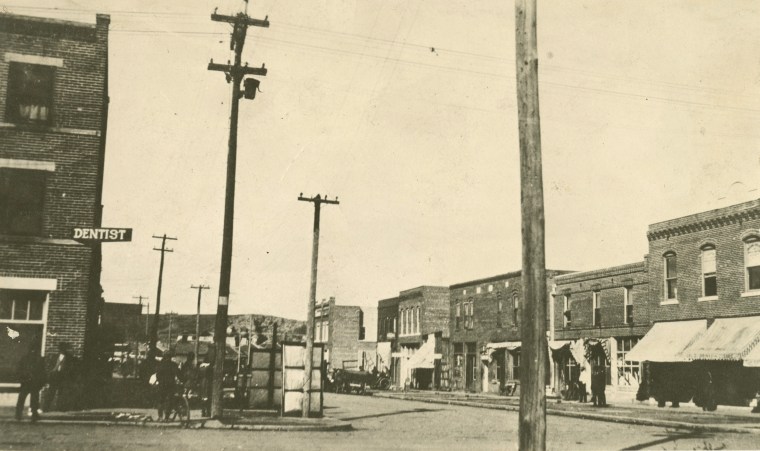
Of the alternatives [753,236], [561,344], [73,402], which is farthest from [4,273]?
[561,344]

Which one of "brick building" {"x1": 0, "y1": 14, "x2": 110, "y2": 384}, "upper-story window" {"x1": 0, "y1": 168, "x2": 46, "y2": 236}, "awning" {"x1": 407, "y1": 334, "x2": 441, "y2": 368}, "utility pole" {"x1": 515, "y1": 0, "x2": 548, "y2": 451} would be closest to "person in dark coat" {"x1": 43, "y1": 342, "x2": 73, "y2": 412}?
"brick building" {"x1": 0, "y1": 14, "x2": 110, "y2": 384}

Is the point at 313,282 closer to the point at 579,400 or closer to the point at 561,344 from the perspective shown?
the point at 579,400

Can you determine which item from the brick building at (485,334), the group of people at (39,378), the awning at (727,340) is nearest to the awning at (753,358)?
the awning at (727,340)

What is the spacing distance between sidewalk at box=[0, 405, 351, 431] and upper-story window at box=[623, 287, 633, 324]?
67.8ft

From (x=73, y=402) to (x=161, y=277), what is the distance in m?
30.0

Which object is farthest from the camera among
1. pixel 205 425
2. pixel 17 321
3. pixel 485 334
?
pixel 485 334

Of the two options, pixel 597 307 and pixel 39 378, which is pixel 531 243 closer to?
pixel 39 378

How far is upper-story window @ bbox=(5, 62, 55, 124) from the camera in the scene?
64.1 ft

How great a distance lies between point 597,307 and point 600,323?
3.02 feet

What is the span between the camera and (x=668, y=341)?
1207 inches

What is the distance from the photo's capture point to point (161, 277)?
48.7 meters

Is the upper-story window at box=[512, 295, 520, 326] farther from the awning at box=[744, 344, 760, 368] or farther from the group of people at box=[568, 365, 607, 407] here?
the awning at box=[744, 344, 760, 368]

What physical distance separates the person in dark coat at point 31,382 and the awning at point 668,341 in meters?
22.9

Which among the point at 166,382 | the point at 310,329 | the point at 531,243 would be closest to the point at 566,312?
the point at 310,329
